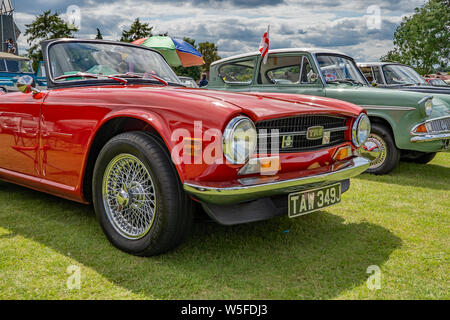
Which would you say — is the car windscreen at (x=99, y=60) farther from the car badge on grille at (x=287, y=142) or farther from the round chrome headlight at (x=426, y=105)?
the round chrome headlight at (x=426, y=105)

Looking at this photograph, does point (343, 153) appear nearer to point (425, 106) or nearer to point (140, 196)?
point (140, 196)

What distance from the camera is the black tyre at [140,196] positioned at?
2350 millimetres

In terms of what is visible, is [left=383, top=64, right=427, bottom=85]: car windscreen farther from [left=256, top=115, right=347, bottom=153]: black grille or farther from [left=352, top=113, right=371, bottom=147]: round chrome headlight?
[left=256, top=115, right=347, bottom=153]: black grille

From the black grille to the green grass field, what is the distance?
0.70 meters

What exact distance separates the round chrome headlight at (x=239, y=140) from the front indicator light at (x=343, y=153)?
32.3 inches

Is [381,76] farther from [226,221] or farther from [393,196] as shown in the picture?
[226,221]

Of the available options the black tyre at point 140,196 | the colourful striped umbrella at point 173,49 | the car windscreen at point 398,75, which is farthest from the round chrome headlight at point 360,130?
the colourful striped umbrella at point 173,49

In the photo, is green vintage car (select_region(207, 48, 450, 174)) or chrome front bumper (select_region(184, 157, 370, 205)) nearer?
chrome front bumper (select_region(184, 157, 370, 205))

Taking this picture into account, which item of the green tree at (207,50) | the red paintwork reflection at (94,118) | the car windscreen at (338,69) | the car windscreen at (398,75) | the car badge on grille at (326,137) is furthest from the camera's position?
the green tree at (207,50)

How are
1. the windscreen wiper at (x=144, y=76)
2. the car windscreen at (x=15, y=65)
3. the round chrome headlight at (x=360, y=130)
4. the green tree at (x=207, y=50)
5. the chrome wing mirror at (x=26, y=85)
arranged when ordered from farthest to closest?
1. the green tree at (x=207, y=50)
2. the car windscreen at (x=15, y=65)
3. the windscreen wiper at (x=144, y=76)
4. the chrome wing mirror at (x=26, y=85)
5. the round chrome headlight at (x=360, y=130)

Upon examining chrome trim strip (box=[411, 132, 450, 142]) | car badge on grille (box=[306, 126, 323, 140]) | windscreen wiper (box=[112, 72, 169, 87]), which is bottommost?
chrome trim strip (box=[411, 132, 450, 142])

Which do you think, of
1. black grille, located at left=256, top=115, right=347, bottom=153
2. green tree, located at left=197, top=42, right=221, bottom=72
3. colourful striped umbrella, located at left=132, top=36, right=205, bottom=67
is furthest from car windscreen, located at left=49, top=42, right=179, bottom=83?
green tree, located at left=197, top=42, right=221, bottom=72

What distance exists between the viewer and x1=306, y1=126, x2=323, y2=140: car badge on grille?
2643mm

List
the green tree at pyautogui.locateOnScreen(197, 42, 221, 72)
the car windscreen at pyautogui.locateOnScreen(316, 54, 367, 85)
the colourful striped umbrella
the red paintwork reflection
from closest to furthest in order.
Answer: the red paintwork reflection, the car windscreen at pyautogui.locateOnScreen(316, 54, 367, 85), the colourful striped umbrella, the green tree at pyautogui.locateOnScreen(197, 42, 221, 72)
